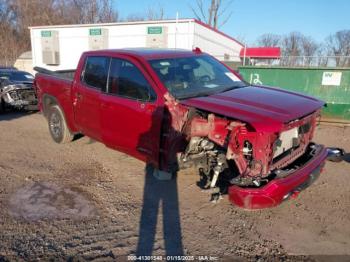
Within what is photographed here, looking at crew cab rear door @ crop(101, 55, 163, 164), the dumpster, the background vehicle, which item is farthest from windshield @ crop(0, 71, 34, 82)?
the dumpster

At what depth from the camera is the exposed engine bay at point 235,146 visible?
11.4ft

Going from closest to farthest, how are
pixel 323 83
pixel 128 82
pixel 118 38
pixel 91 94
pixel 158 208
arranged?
1. pixel 158 208
2. pixel 128 82
3. pixel 91 94
4. pixel 323 83
5. pixel 118 38

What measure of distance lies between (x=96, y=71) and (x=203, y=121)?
237 cm

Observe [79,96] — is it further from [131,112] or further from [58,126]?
[131,112]

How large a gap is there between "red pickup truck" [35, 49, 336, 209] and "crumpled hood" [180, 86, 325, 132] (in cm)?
1

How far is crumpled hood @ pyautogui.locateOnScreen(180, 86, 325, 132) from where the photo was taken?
326 cm

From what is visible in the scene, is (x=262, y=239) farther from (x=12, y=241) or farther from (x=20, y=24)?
(x=20, y=24)

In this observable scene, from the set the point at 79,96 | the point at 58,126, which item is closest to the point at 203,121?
the point at 79,96

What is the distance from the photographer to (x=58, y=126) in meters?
6.63

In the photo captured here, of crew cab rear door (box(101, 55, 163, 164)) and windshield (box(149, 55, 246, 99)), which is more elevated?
windshield (box(149, 55, 246, 99))

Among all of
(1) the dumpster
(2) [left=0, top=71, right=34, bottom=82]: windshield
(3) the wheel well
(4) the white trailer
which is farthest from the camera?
(4) the white trailer

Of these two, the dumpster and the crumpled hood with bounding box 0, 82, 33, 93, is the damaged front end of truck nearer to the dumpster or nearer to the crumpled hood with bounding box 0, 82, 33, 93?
the dumpster

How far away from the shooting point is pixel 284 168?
387 centimetres

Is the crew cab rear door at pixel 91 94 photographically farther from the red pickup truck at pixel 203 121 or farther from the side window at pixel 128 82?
the side window at pixel 128 82
